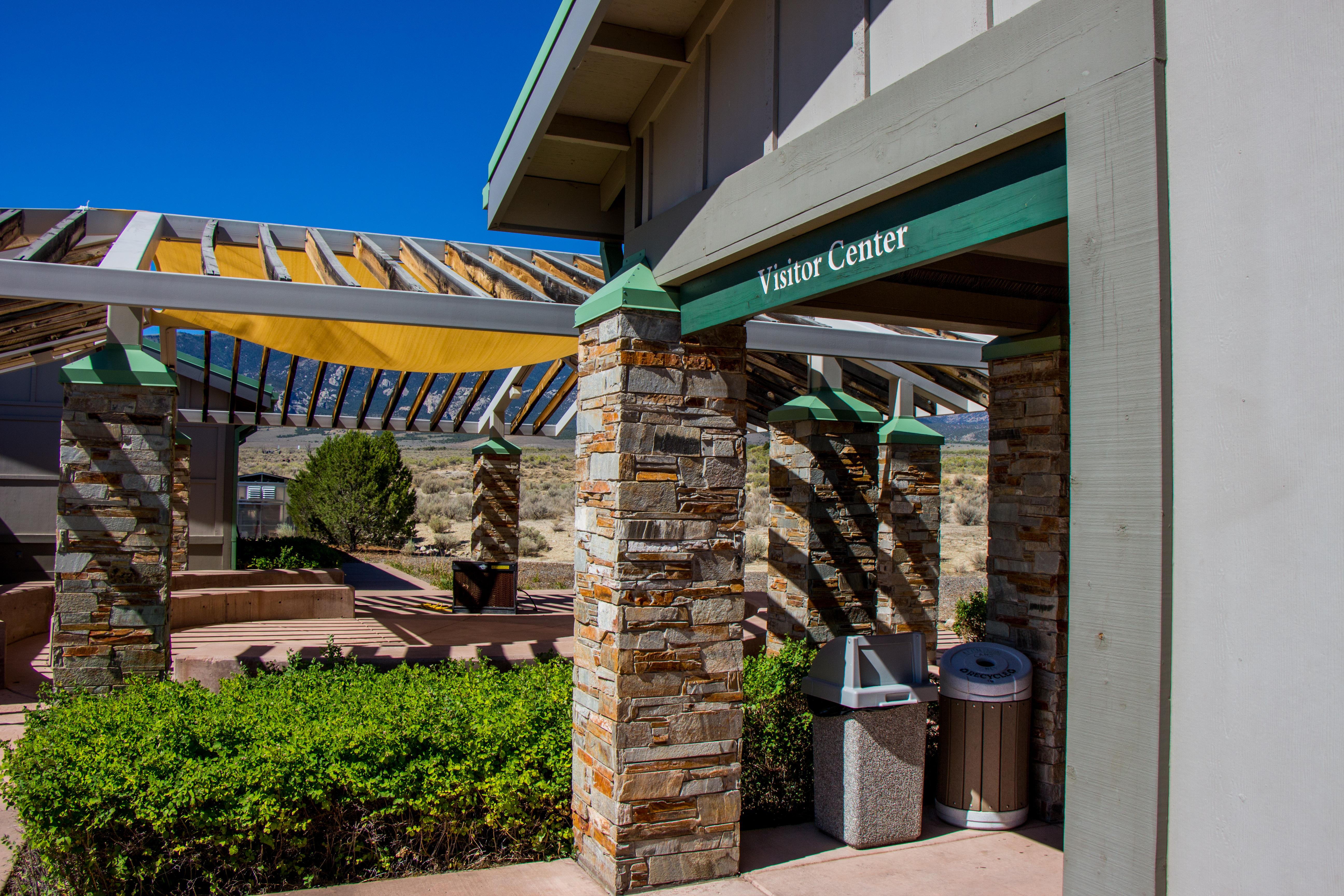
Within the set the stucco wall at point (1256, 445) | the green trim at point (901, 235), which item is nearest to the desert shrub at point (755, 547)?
the green trim at point (901, 235)

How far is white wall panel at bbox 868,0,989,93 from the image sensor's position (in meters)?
3.03

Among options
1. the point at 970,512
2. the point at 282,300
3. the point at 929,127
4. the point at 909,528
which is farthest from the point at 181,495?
the point at 970,512

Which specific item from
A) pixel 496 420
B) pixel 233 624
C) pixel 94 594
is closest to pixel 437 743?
pixel 94 594

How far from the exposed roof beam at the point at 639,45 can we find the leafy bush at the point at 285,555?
13.7m

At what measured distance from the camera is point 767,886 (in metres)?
4.50

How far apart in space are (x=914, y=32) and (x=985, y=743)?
4.09 metres

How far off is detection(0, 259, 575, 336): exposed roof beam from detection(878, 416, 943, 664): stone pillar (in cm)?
467

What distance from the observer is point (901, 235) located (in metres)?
3.25

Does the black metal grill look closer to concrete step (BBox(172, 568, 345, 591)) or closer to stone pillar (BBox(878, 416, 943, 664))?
concrete step (BBox(172, 568, 345, 591))

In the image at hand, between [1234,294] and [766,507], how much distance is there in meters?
37.0

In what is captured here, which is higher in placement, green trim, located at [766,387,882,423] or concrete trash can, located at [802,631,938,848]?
green trim, located at [766,387,882,423]

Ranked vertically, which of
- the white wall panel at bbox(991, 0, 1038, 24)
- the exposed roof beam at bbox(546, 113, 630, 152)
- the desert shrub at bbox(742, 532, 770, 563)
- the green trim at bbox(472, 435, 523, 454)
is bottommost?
the desert shrub at bbox(742, 532, 770, 563)

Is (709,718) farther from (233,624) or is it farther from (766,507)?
(766,507)

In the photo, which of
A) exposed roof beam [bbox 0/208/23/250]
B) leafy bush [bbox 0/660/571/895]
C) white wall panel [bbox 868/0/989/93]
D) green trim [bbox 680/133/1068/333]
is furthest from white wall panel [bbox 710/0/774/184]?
exposed roof beam [bbox 0/208/23/250]
